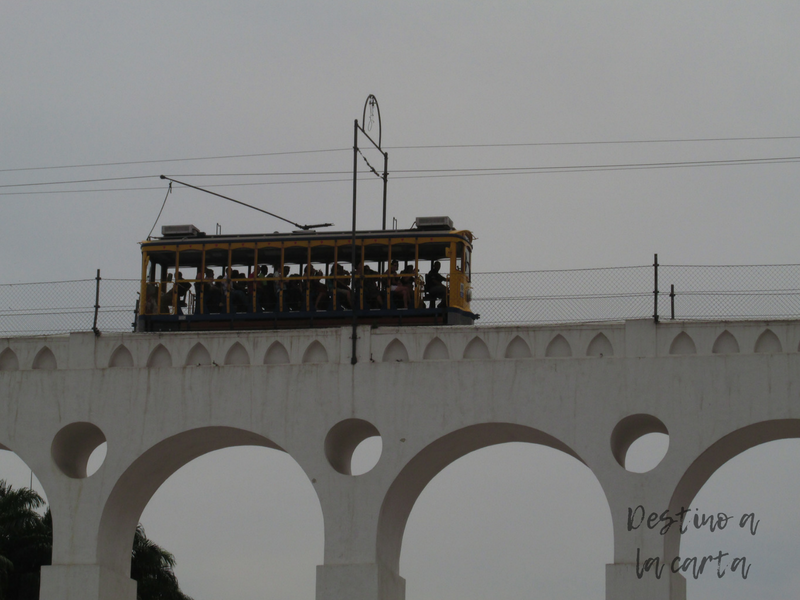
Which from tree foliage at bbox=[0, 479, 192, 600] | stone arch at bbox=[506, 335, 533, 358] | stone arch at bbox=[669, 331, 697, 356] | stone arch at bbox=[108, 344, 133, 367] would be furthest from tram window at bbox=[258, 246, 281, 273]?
tree foliage at bbox=[0, 479, 192, 600]

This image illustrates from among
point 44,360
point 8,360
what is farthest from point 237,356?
point 8,360

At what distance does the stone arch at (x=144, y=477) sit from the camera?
29797 mm

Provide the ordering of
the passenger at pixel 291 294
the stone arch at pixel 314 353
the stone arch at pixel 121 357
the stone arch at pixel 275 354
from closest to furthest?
the stone arch at pixel 314 353 < the stone arch at pixel 275 354 < the stone arch at pixel 121 357 < the passenger at pixel 291 294

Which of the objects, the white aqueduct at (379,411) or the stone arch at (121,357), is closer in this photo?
the white aqueduct at (379,411)

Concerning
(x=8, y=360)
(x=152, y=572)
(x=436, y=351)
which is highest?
(x=436, y=351)

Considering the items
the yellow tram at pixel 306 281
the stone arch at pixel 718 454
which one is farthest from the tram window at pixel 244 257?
the stone arch at pixel 718 454

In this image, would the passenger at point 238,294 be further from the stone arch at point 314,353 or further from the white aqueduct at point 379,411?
the stone arch at point 314,353

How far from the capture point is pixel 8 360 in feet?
103

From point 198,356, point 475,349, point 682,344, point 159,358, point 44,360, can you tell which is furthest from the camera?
point 44,360

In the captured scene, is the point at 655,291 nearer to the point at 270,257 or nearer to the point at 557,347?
the point at 557,347

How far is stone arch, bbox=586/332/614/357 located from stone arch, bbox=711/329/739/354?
82.0 inches

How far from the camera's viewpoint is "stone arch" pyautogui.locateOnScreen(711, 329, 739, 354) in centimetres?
2785

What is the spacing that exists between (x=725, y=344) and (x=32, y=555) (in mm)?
27742

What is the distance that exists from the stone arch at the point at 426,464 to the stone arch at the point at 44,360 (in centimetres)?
836
